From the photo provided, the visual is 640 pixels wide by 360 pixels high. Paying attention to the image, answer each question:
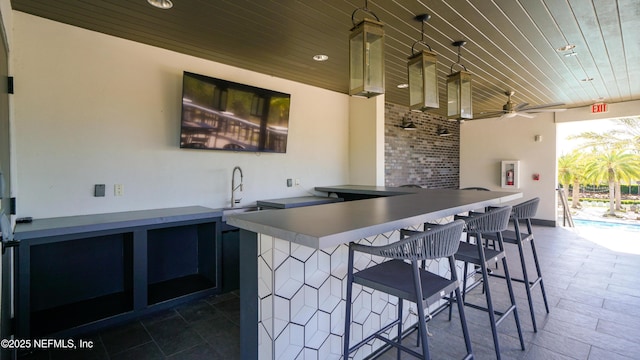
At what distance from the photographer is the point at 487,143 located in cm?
746

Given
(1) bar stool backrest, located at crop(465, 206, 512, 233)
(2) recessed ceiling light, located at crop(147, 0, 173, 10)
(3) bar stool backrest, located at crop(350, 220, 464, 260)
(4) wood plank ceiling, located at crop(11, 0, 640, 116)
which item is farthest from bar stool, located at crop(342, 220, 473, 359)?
(2) recessed ceiling light, located at crop(147, 0, 173, 10)

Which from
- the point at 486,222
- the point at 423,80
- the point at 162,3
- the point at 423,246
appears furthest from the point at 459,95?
the point at 162,3

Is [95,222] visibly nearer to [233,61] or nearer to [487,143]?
[233,61]

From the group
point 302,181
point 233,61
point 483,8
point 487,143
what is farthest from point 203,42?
point 487,143

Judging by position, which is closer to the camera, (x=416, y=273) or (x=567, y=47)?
(x=416, y=273)

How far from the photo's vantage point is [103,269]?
9.50ft

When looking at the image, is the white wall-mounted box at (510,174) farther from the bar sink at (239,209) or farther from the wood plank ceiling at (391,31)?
the bar sink at (239,209)

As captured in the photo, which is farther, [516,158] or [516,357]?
[516,158]

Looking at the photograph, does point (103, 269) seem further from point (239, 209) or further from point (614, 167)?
point (614, 167)

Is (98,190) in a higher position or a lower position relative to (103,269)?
higher

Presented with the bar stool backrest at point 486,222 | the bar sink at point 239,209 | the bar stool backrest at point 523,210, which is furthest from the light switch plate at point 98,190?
the bar stool backrest at point 523,210

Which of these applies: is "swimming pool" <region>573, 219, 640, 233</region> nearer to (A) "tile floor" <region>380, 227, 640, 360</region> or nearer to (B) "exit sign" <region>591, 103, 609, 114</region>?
(B) "exit sign" <region>591, 103, 609, 114</region>

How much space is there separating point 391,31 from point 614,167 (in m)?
11.1

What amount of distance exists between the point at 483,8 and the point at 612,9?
110 cm
